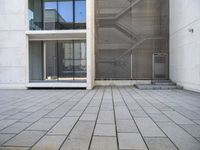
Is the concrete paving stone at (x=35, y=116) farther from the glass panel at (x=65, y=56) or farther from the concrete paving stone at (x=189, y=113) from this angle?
the glass panel at (x=65, y=56)

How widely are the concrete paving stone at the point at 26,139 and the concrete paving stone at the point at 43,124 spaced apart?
0.29m

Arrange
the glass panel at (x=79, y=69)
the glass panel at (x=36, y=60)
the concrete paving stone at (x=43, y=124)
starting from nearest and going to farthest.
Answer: the concrete paving stone at (x=43, y=124)
the glass panel at (x=79, y=69)
the glass panel at (x=36, y=60)

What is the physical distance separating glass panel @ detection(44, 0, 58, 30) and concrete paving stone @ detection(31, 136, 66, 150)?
1106 cm

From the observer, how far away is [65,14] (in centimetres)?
1423

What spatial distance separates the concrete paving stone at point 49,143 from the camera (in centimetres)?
359

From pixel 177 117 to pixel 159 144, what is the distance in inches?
89.9

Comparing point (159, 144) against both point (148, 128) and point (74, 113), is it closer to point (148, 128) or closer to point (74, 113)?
point (148, 128)

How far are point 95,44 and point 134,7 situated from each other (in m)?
4.26

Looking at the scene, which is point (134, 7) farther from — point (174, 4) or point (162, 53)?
point (162, 53)

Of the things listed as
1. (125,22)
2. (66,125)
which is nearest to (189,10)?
(125,22)

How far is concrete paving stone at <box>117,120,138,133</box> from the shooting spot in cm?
453

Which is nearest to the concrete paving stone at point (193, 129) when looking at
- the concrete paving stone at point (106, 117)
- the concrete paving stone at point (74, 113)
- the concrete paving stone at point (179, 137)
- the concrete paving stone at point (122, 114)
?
the concrete paving stone at point (179, 137)

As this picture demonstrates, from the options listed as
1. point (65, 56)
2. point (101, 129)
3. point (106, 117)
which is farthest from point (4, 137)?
point (65, 56)

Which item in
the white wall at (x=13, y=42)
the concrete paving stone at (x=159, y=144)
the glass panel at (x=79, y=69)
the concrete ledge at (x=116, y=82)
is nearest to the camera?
the concrete paving stone at (x=159, y=144)
